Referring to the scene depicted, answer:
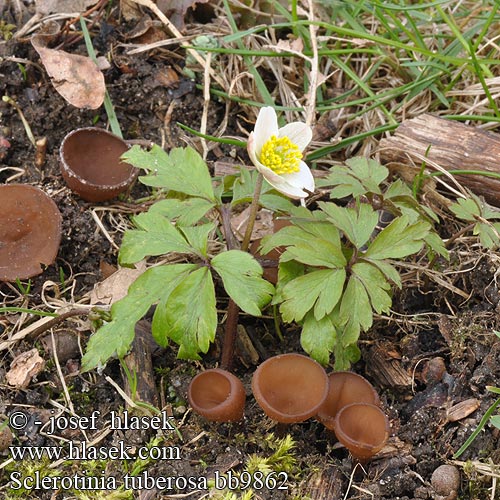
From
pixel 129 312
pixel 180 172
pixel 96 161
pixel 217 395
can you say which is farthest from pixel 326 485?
pixel 96 161

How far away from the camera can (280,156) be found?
107 inches

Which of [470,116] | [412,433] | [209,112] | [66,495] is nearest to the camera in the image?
[66,495]

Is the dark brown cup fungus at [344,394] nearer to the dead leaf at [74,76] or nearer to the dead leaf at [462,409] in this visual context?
the dead leaf at [462,409]

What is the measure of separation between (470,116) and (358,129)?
61cm

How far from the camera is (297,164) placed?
106 inches

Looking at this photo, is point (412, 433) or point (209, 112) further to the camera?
point (209, 112)

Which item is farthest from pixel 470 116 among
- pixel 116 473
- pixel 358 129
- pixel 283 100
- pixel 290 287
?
pixel 116 473

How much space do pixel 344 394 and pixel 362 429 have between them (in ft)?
0.53

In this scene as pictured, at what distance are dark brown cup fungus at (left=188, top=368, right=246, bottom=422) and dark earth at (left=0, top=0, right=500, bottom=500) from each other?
13cm

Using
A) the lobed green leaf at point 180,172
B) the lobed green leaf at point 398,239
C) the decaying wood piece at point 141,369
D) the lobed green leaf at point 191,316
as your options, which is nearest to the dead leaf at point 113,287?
the decaying wood piece at point 141,369

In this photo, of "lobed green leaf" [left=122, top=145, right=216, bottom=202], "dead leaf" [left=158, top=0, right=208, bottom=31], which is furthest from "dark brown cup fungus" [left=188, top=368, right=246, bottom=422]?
"dead leaf" [left=158, top=0, right=208, bottom=31]

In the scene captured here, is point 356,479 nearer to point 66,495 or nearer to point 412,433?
point 412,433

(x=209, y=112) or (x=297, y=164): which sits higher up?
(x=297, y=164)

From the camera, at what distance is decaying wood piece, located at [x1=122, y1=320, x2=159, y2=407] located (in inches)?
109
